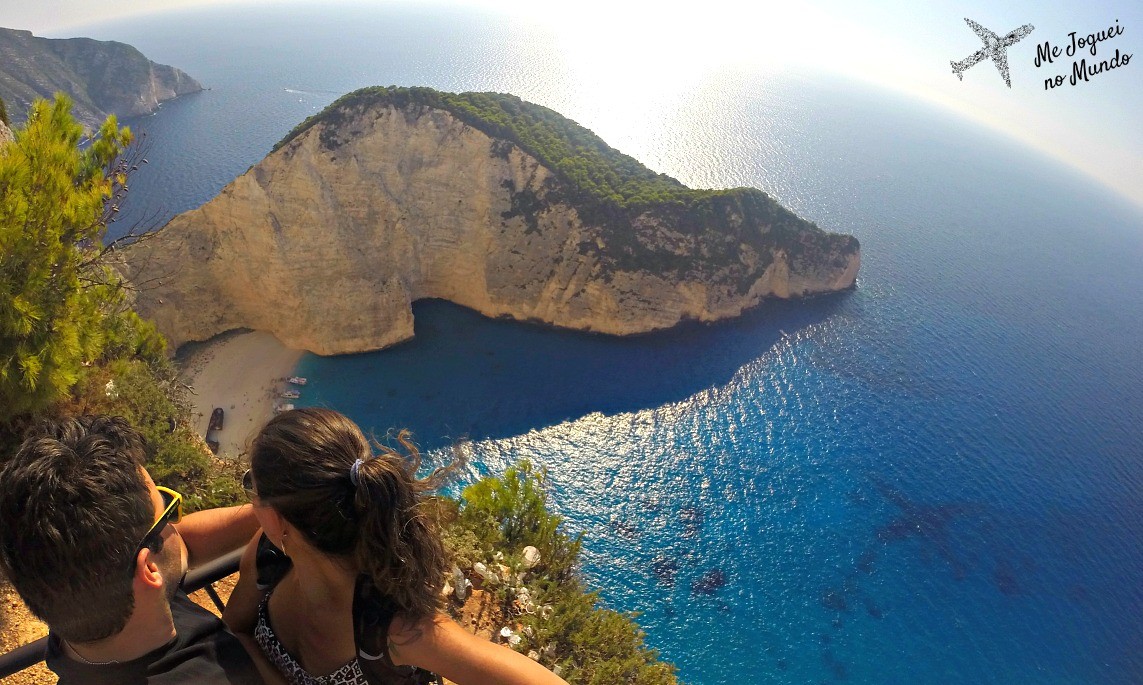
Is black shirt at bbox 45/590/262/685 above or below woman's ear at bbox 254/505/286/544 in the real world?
below

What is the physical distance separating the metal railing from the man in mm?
224

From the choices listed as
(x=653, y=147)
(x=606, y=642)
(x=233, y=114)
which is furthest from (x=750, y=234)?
(x=233, y=114)

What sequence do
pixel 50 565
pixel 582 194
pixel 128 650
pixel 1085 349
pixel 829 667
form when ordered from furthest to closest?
pixel 1085 349 < pixel 582 194 < pixel 829 667 < pixel 128 650 < pixel 50 565

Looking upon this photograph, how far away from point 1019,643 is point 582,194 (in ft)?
113

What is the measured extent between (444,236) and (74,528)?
36411 millimetres

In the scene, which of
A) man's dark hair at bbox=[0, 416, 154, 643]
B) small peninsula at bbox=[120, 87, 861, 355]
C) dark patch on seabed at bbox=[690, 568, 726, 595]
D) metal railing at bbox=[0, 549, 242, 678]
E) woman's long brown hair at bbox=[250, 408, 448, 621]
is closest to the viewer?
man's dark hair at bbox=[0, 416, 154, 643]

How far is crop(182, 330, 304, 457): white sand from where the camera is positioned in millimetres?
28750

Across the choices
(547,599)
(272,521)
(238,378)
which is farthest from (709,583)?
(238,378)

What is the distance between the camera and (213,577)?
2.79 m

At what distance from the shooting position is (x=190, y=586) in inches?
104

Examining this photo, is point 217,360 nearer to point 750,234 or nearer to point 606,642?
point 606,642

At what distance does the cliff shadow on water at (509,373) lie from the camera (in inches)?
1194

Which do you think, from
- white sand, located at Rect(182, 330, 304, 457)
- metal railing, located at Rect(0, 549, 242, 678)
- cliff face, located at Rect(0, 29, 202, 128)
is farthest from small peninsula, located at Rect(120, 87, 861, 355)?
cliff face, located at Rect(0, 29, 202, 128)

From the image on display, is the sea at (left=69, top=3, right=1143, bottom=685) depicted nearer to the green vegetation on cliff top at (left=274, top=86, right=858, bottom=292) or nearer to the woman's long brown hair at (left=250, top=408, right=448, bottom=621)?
the green vegetation on cliff top at (left=274, top=86, right=858, bottom=292)
